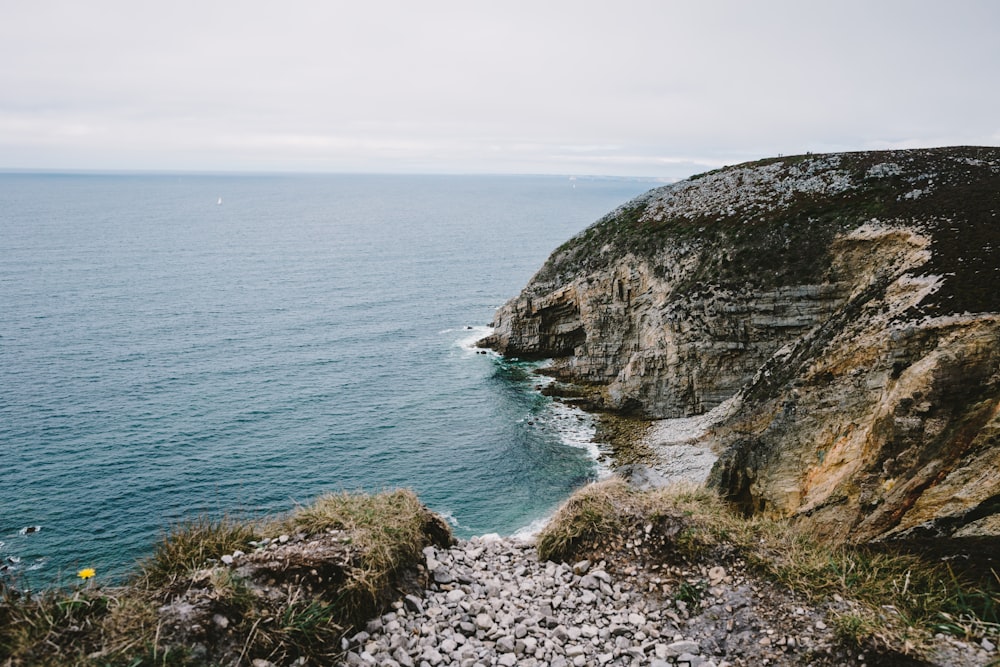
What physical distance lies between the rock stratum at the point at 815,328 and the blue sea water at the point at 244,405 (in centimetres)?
693

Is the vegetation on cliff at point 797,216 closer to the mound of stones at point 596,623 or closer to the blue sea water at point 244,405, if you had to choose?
the blue sea water at point 244,405

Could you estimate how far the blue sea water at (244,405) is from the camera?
101 feet

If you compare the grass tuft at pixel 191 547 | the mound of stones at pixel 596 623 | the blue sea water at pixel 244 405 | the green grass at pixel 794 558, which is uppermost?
the grass tuft at pixel 191 547

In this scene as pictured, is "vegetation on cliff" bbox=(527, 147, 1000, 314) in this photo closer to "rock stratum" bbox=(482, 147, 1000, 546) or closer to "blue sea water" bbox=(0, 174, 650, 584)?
"rock stratum" bbox=(482, 147, 1000, 546)

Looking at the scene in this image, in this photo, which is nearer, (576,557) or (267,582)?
(267,582)

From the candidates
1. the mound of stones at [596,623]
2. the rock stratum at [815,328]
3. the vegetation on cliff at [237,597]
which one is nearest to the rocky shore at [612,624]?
the mound of stones at [596,623]

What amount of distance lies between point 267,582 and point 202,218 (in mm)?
174131

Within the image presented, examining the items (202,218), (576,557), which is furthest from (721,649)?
(202,218)

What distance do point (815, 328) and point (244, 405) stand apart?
115ft

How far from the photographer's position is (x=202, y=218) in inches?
6452

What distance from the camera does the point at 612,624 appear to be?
1056 cm

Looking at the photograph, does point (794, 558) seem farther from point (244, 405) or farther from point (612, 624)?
point (244, 405)

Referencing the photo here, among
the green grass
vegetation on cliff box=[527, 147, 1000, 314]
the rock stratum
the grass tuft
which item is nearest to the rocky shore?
the green grass

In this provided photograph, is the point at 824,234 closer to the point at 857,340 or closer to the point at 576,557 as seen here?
the point at 857,340
